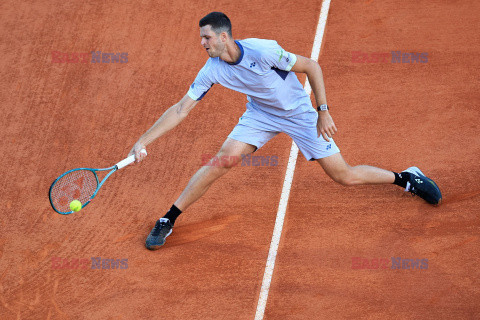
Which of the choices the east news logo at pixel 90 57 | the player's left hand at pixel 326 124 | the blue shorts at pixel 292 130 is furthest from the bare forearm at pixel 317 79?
the east news logo at pixel 90 57

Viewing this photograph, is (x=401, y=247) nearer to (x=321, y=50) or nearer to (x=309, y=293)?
(x=309, y=293)

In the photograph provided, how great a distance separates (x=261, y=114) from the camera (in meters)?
6.21

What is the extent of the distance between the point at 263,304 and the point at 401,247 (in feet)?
4.71

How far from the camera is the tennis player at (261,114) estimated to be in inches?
224

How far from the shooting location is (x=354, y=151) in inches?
285

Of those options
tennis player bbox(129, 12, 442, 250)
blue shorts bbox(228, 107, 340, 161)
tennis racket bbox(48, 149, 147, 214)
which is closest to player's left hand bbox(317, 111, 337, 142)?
tennis player bbox(129, 12, 442, 250)

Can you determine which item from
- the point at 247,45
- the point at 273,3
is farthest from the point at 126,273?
the point at 273,3

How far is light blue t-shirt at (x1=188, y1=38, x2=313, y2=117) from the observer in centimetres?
571

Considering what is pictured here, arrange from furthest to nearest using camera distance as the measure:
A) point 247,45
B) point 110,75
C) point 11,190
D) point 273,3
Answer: point 273,3
point 110,75
point 11,190
point 247,45

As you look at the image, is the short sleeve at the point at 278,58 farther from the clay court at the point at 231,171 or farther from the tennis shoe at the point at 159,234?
the tennis shoe at the point at 159,234

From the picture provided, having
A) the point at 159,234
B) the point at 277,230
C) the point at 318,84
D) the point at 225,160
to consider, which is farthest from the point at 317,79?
the point at 159,234

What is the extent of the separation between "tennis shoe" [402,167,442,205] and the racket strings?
307 centimetres

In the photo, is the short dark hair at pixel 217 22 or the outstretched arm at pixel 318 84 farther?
the outstretched arm at pixel 318 84

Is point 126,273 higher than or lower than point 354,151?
lower
